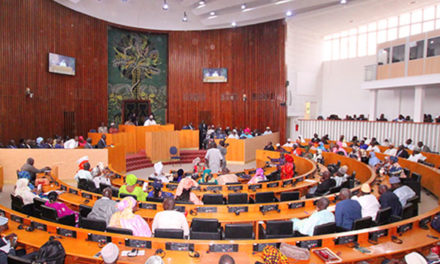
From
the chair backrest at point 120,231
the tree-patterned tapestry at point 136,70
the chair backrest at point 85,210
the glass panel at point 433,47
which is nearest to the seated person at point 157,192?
the chair backrest at point 85,210

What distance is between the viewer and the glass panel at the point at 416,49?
45.3 feet

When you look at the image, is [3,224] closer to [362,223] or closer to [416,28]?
[362,223]

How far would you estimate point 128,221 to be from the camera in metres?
4.16

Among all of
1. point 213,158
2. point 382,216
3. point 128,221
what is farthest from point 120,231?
point 213,158

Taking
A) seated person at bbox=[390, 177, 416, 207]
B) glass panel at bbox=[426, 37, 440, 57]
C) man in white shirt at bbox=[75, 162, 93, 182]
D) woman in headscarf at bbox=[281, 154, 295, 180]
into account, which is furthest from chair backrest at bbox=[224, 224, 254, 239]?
glass panel at bbox=[426, 37, 440, 57]

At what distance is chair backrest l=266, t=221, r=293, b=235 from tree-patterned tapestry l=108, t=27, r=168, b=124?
15.1m

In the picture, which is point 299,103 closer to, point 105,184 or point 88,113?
point 88,113

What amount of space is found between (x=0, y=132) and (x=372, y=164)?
13.2 m

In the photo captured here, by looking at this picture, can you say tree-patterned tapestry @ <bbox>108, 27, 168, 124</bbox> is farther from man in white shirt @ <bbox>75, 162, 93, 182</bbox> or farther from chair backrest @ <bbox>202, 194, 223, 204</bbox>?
chair backrest @ <bbox>202, 194, 223, 204</bbox>

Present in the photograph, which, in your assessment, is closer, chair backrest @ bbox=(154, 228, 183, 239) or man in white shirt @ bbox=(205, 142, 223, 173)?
chair backrest @ bbox=(154, 228, 183, 239)

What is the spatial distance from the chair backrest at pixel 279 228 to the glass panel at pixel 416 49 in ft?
44.5

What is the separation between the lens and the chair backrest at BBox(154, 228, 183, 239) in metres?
3.92

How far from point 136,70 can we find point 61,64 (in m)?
5.02

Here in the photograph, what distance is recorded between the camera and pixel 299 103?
19688 mm
